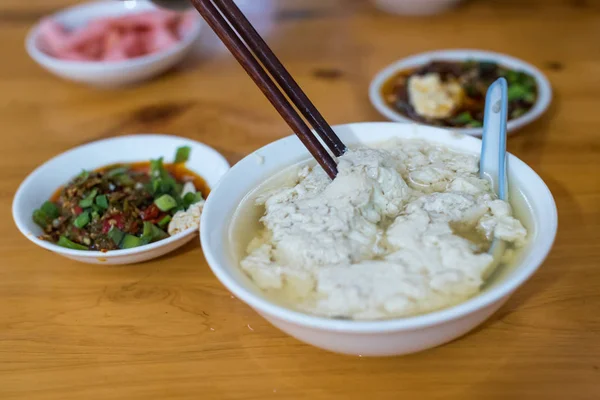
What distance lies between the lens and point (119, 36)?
218 centimetres

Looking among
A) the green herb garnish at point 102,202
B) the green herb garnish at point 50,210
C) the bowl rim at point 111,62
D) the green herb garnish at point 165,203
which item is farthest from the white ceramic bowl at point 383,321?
the bowl rim at point 111,62

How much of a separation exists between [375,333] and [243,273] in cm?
28

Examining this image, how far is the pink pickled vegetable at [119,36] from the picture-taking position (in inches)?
82.9

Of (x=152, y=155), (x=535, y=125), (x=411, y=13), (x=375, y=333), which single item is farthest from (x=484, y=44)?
(x=375, y=333)

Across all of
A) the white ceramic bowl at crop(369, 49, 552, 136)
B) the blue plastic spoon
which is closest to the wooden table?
the white ceramic bowl at crop(369, 49, 552, 136)

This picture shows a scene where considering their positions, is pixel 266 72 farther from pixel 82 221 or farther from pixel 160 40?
pixel 160 40

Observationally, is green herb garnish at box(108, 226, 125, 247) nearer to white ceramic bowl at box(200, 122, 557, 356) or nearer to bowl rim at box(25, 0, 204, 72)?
white ceramic bowl at box(200, 122, 557, 356)

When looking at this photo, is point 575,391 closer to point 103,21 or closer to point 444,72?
point 444,72

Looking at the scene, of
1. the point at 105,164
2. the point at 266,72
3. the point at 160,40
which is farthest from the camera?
the point at 160,40

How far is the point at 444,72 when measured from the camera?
191cm

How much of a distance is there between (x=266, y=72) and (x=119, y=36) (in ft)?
4.28

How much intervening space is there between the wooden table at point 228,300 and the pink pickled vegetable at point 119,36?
0.13 m

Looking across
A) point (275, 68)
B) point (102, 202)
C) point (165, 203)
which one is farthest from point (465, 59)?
point (102, 202)

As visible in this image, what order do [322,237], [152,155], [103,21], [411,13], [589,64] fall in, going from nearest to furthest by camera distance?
[322,237]
[152,155]
[589,64]
[103,21]
[411,13]
